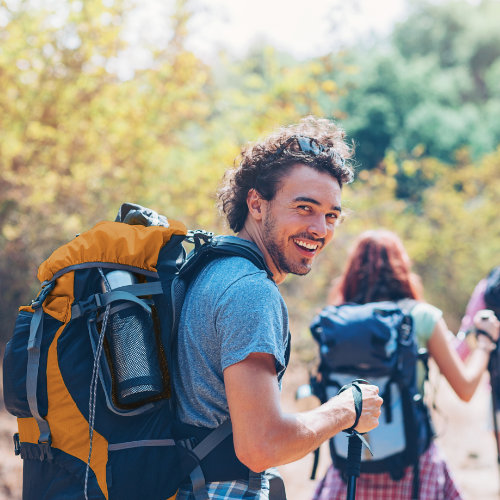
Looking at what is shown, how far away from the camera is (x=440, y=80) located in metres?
23.9

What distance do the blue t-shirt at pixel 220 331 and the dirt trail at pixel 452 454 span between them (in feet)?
8.24

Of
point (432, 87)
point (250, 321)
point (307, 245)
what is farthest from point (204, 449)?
point (432, 87)

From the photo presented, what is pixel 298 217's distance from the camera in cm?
185

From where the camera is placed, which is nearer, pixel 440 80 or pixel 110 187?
pixel 110 187

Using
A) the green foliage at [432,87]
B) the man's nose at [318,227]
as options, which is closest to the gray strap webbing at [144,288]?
the man's nose at [318,227]

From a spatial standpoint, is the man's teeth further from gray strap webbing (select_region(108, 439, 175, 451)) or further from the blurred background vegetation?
the blurred background vegetation

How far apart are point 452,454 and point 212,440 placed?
5.12m

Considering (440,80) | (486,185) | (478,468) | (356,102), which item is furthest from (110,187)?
(440,80)

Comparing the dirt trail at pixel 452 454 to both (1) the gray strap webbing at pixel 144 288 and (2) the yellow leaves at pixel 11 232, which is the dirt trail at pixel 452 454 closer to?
(2) the yellow leaves at pixel 11 232

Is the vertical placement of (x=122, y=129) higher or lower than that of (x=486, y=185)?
lower

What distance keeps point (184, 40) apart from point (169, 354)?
18.0ft

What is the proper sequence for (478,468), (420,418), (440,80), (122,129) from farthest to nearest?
1. (440,80)
2. (122,129)
3. (478,468)
4. (420,418)

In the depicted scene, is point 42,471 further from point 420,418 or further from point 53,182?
point 53,182

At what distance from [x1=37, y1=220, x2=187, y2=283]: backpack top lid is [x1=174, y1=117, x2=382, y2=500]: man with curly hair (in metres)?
0.15
